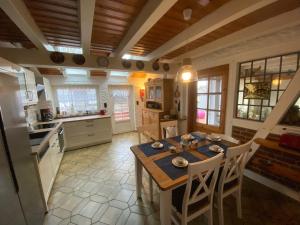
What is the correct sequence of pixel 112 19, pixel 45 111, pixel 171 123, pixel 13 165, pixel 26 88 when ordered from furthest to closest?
pixel 45 111 → pixel 171 123 → pixel 26 88 → pixel 112 19 → pixel 13 165

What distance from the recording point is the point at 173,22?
5.42 ft

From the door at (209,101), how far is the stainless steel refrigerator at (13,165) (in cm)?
302

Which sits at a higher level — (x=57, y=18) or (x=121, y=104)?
(x=57, y=18)

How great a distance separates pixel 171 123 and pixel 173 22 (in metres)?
1.75

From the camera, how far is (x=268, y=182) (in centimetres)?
210

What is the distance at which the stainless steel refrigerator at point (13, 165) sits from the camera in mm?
917

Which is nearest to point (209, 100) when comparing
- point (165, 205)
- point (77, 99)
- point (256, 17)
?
point (256, 17)

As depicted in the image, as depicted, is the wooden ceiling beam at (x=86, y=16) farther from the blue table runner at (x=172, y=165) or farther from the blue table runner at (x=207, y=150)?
the blue table runner at (x=207, y=150)

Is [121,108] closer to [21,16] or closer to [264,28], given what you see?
[21,16]

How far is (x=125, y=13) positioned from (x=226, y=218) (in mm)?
2629

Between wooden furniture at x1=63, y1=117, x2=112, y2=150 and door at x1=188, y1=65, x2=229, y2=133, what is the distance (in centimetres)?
251

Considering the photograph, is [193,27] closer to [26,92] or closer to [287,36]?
[287,36]

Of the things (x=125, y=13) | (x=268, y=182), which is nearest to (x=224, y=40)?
(x=125, y=13)

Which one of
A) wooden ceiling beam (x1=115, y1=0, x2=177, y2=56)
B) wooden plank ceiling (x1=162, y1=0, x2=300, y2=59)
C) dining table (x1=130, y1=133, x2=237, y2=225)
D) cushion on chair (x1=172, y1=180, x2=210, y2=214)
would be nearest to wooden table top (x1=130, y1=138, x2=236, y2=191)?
dining table (x1=130, y1=133, x2=237, y2=225)
